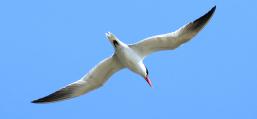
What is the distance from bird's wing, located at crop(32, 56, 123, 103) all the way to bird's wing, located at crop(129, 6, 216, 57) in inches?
35.8

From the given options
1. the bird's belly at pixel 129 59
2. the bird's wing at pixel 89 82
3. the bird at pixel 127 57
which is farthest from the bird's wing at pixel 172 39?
the bird's wing at pixel 89 82

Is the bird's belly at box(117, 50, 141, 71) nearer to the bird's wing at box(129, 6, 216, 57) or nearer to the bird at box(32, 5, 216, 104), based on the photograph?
the bird at box(32, 5, 216, 104)

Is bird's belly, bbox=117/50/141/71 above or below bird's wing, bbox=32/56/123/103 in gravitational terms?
below

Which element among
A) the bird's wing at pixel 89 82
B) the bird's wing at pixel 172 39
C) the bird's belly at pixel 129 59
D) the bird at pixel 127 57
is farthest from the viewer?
the bird's wing at pixel 89 82

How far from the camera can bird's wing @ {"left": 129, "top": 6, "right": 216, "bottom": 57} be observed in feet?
65.6

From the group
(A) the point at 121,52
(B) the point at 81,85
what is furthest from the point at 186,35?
(B) the point at 81,85

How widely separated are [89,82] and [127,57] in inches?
63.2

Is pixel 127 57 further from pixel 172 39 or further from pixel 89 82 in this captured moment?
pixel 89 82

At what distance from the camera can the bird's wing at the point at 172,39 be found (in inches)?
787

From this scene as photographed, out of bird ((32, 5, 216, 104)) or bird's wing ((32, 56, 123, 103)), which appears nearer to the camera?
bird ((32, 5, 216, 104))

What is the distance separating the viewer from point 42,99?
2147cm

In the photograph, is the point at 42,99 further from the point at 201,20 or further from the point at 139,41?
the point at 201,20

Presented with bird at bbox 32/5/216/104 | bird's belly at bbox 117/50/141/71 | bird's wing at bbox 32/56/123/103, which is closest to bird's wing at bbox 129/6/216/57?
bird at bbox 32/5/216/104

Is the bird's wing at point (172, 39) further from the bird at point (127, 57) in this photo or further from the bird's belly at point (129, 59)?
the bird's belly at point (129, 59)
